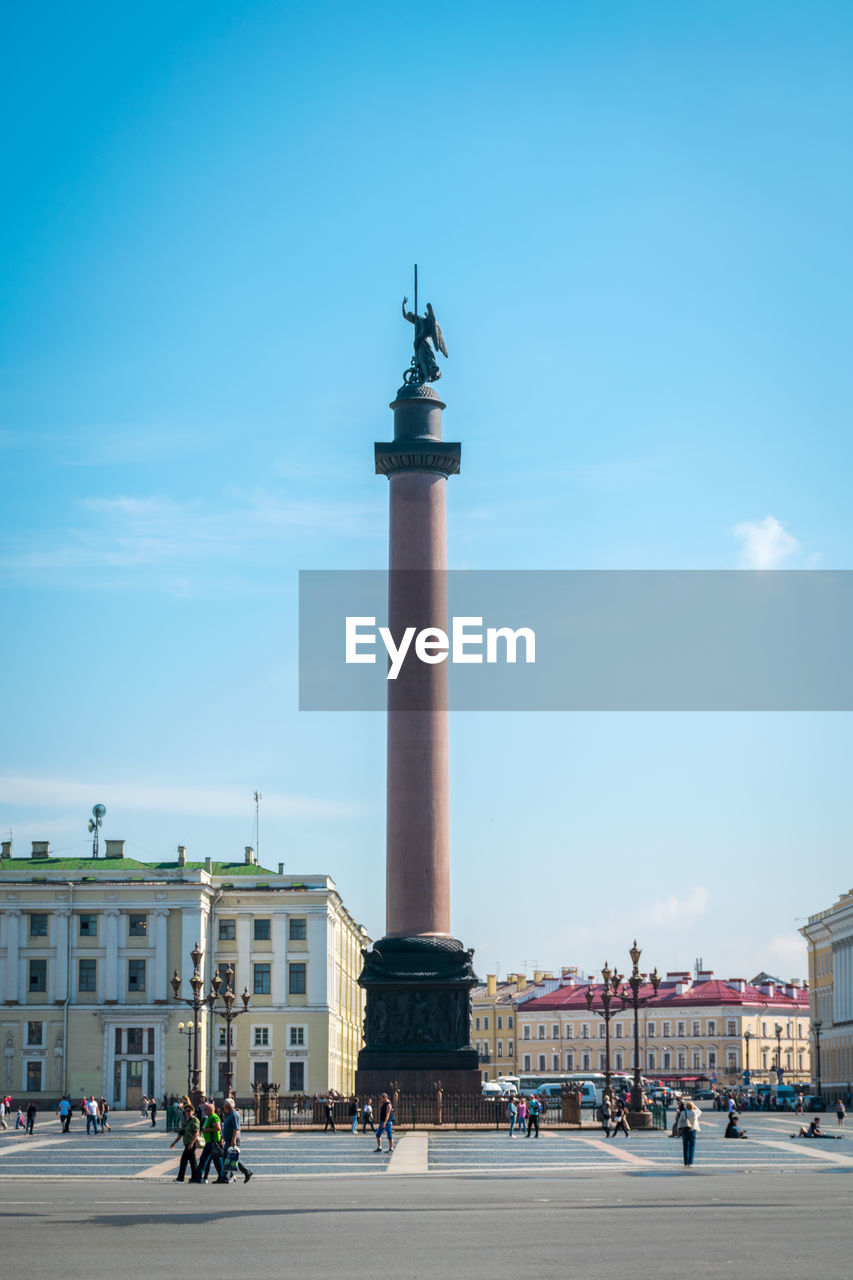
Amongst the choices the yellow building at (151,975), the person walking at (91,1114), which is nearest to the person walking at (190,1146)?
the person walking at (91,1114)

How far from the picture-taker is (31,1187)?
107 feet

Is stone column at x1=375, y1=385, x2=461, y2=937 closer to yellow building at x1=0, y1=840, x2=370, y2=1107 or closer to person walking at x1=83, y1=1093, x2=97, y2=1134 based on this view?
person walking at x1=83, y1=1093, x2=97, y2=1134

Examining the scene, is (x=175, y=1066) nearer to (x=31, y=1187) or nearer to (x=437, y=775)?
(x=437, y=775)

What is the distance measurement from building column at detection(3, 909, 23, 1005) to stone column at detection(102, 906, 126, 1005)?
4.67 m

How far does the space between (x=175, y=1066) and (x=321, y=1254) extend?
7580 centimetres

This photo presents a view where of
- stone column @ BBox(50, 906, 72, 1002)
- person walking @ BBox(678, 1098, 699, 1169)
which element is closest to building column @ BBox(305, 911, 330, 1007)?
stone column @ BBox(50, 906, 72, 1002)

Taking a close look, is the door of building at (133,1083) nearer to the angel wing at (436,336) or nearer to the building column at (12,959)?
the building column at (12,959)

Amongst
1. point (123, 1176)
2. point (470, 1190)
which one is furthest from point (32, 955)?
point (470, 1190)

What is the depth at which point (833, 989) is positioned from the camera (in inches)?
5354

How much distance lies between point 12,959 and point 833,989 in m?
67.7

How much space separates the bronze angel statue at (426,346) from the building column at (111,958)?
44523 millimetres

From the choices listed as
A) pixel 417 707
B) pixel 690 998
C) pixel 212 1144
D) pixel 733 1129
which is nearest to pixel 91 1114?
pixel 417 707

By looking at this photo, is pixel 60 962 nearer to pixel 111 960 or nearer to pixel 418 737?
pixel 111 960

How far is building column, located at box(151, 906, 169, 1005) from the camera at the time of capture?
95438 millimetres
